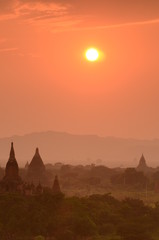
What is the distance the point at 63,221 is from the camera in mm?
65500

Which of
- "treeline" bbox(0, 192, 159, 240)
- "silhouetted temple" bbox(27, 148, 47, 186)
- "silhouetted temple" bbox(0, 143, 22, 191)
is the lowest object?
"treeline" bbox(0, 192, 159, 240)

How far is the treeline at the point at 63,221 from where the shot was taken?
63.5 meters

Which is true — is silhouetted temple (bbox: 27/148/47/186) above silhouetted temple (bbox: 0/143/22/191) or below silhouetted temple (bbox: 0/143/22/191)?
above

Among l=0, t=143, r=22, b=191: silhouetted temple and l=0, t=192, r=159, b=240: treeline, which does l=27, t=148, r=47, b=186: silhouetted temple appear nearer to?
l=0, t=143, r=22, b=191: silhouetted temple

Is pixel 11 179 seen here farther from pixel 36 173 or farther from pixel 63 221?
pixel 36 173

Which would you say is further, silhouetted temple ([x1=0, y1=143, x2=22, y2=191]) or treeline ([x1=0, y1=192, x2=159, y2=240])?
silhouetted temple ([x1=0, y1=143, x2=22, y2=191])

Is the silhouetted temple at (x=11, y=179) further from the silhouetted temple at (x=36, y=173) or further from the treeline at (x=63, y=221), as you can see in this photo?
the silhouetted temple at (x=36, y=173)

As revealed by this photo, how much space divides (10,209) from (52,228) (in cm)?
497

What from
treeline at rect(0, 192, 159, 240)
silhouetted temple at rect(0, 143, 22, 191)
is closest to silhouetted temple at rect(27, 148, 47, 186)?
silhouetted temple at rect(0, 143, 22, 191)

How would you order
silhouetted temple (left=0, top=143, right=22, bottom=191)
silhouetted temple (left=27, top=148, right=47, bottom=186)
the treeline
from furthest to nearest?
silhouetted temple (left=27, top=148, right=47, bottom=186)
silhouetted temple (left=0, top=143, right=22, bottom=191)
the treeline

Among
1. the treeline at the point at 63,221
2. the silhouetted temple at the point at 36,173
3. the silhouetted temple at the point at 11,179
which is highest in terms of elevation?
the silhouetted temple at the point at 36,173

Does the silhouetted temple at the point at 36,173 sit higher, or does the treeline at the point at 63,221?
the silhouetted temple at the point at 36,173

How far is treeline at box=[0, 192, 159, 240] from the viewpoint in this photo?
208ft

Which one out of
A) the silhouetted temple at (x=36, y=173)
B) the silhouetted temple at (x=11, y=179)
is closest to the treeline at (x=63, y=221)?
the silhouetted temple at (x=11, y=179)
